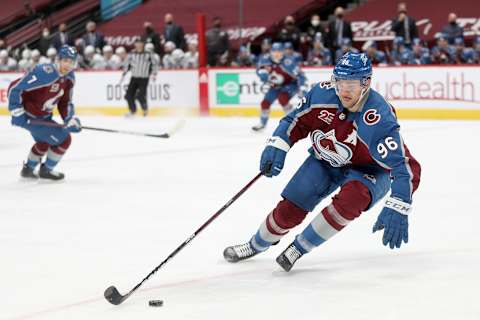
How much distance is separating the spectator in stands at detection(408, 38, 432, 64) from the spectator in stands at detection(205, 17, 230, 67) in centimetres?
298

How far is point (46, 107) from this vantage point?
7.46 m

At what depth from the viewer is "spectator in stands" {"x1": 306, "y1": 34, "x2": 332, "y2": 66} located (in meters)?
13.2

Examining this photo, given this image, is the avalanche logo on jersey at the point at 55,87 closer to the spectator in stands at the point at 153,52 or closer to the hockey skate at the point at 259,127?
the hockey skate at the point at 259,127

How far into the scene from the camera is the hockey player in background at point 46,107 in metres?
7.29

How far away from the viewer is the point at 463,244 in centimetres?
480

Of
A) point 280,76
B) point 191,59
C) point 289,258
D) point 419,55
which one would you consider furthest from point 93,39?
point 289,258

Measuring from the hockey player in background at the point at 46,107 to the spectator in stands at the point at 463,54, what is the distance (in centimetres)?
634

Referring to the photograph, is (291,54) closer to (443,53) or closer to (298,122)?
(443,53)

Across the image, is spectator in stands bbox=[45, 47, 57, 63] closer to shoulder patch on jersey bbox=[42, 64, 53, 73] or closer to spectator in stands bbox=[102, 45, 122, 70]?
spectator in stands bbox=[102, 45, 122, 70]

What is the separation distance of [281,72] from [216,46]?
9.35ft

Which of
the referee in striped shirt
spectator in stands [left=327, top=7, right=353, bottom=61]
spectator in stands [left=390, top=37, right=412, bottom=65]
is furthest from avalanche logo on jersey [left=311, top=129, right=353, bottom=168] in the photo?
the referee in striped shirt

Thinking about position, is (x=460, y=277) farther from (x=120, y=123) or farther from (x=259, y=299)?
(x=120, y=123)

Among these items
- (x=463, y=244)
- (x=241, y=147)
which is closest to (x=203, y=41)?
(x=241, y=147)

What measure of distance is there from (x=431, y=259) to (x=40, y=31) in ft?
47.6
